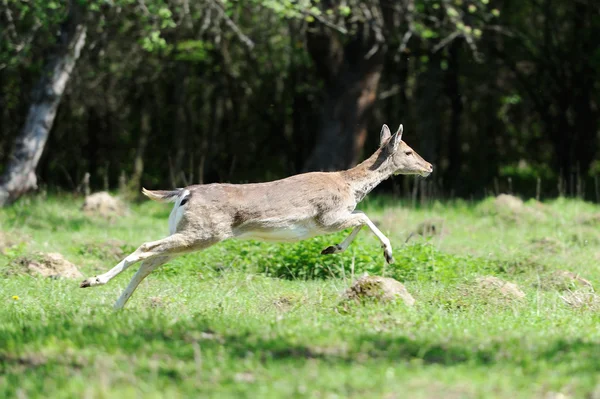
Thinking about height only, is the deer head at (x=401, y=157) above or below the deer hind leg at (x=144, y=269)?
above

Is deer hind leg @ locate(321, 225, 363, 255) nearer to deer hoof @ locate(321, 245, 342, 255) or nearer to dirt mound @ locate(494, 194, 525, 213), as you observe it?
deer hoof @ locate(321, 245, 342, 255)

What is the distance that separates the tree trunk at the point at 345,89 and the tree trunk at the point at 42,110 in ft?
16.8

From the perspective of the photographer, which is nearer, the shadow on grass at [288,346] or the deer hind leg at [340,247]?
the shadow on grass at [288,346]

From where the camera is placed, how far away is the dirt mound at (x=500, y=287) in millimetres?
9094

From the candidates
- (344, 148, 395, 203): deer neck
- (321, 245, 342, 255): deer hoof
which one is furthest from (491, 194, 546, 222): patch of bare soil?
(321, 245, 342, 255): deer hoof

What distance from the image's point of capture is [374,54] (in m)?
19.1

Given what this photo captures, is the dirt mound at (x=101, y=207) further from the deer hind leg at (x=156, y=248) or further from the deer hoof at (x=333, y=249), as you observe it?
the deer hind leg at (x=156, y=248)

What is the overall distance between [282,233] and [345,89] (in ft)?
34.4

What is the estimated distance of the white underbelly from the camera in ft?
29.5

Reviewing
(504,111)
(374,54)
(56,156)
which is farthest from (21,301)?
(504,111)

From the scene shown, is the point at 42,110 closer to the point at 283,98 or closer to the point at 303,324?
the point at 283,98

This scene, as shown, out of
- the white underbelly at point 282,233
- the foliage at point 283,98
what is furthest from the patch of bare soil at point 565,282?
the foliage at point 283,98

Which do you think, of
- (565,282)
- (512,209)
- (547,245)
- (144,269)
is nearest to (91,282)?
(144,269)

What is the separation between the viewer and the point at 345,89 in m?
19.2
